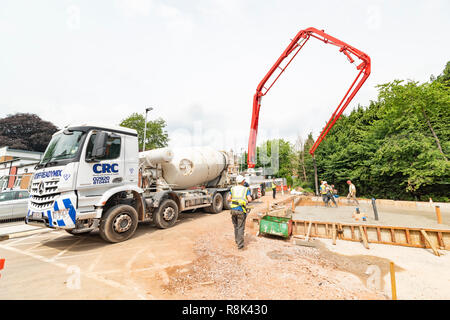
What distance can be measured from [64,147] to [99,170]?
119 centimetres

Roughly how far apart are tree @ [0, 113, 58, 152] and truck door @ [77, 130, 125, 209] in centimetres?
3875

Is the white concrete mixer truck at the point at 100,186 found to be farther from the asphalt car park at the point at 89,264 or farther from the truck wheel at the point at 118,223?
the asphalt car park at the point at 89,264

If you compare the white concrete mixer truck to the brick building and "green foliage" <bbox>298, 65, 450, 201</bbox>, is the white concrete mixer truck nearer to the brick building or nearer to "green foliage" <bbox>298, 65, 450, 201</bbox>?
"green foliage" <bbox>298, 65, 450, 201</bbox>

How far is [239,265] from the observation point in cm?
429

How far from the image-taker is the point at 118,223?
5895 millimetres

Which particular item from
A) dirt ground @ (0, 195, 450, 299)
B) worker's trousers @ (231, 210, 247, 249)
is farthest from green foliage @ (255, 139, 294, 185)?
worker's trousers @ (231, 210, 247, 249)

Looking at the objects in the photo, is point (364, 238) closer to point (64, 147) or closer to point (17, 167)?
point (64, 147)

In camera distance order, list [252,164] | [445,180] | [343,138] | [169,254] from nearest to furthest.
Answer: [169,254], [445,180], [252,164], [343,138]

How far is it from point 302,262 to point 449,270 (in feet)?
12.0

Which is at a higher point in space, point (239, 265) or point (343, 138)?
point (343, 138)

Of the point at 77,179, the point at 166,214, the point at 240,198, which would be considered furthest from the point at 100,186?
the point at 240,198

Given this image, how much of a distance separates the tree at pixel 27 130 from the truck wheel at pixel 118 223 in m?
39.3
